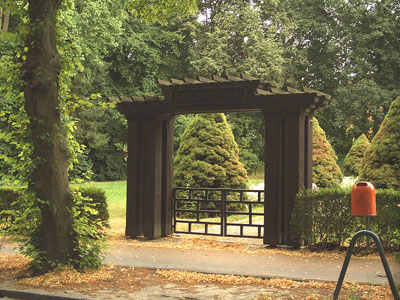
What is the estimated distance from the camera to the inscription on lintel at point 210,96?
496 inches

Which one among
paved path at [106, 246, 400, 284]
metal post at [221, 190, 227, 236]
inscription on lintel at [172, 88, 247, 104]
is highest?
inscription on lintel at [172, 88, 247, 104]

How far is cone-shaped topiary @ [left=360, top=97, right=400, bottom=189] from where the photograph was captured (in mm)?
12836

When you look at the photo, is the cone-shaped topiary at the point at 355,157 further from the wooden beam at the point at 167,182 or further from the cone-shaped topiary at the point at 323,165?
the wooden beam at the point at 167,182

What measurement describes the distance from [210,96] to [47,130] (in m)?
4.96

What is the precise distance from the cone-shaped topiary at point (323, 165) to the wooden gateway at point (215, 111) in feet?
26.6

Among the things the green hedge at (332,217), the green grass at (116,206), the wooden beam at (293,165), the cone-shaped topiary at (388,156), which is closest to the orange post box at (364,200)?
the green hedge at (332,217)

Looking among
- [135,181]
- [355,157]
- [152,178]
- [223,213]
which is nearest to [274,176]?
[223,213]

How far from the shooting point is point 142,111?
1380cm

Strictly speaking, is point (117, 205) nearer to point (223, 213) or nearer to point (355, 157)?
point (355, 157)

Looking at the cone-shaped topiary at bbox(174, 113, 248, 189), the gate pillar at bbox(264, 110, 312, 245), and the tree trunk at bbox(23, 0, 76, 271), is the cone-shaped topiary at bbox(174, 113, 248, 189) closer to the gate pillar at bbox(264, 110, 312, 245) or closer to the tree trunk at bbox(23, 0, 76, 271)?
the gate pillar at bbox(264, 110, 312, 245)

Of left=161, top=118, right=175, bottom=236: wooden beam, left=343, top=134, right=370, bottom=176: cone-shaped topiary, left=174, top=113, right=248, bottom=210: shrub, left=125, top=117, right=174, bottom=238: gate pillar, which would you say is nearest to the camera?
left=125, top=117, right=174, bottom=238: gate pillar

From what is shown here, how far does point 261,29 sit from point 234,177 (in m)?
19.8

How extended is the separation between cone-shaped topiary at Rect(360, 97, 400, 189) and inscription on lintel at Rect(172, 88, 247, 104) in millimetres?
3317

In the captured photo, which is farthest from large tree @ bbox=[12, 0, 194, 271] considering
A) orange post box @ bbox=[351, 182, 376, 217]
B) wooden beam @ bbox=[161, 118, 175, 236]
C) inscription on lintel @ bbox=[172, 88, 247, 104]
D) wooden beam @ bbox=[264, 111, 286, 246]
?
wooden beam @ bbox=[161, 118, 175, 236]
